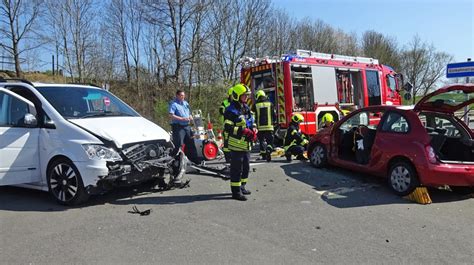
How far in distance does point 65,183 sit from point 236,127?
2.56 metres

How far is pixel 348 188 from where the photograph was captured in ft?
23.0

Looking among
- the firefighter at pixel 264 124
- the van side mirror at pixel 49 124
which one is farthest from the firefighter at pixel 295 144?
the van side mirror at pixel 49 124

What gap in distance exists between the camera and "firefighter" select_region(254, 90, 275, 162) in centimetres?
982

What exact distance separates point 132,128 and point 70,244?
2.18m

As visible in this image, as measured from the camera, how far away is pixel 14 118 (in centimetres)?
612

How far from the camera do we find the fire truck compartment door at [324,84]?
12844mm

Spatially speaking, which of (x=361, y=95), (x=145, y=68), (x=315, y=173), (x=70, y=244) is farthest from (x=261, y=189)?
(x=145, y=68)

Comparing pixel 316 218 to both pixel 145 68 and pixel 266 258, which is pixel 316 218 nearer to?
pixel 266 258

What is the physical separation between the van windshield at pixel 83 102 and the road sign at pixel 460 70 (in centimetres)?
1007

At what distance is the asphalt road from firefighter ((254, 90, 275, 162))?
273 centimetres

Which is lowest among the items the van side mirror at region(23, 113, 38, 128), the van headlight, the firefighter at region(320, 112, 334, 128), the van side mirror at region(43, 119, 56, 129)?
the van headlight

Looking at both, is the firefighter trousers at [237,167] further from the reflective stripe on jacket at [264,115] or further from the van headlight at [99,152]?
the reflective stripe on jacket at [264,115]

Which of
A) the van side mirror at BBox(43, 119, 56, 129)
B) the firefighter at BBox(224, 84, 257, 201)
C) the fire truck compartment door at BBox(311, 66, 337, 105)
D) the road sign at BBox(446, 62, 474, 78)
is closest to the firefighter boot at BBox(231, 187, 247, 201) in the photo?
the firefighter at BBox(224, 84, 257, 201)

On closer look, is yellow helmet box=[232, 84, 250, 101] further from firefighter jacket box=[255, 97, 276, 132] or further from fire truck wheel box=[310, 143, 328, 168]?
firefighter jacket box=[255, 97, 276, 132]
